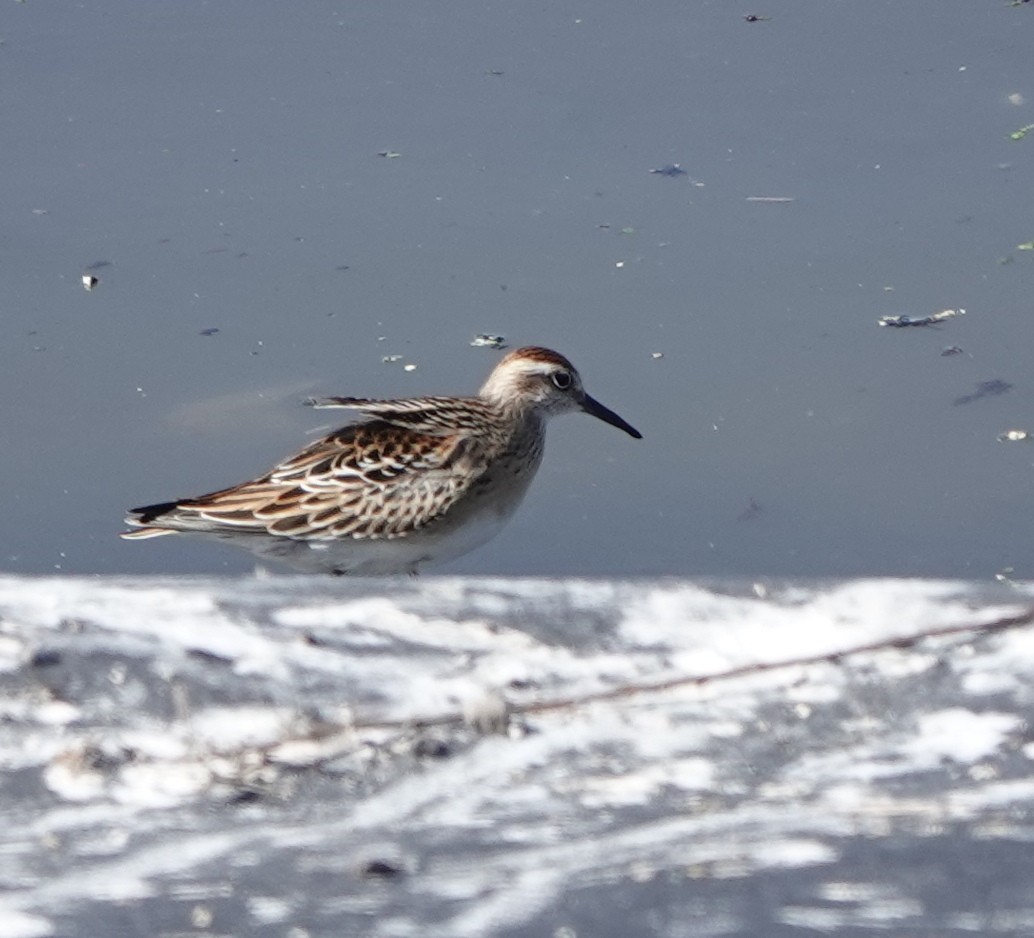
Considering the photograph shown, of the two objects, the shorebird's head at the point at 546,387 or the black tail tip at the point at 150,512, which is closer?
the black tail tip at the point at 150,512

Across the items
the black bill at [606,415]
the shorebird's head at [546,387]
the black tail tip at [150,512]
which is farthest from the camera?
the shorebird's head at [546,387]

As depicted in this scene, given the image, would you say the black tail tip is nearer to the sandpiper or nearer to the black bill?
the sandpiper

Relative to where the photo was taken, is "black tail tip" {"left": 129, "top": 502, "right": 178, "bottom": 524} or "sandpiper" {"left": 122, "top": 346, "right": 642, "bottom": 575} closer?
"black tail tip" {"left": 129, "top": 502, "right": 178, "bottom": 524}

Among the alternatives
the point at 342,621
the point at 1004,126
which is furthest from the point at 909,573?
the point at 342,621

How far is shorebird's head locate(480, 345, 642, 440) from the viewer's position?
7438 mm

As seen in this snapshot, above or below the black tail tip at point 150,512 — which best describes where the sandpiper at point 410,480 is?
below

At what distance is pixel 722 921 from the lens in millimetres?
2234

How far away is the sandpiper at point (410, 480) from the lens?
7.21 meters

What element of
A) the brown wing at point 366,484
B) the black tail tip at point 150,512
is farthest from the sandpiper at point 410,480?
the black tail tip at point 150,512

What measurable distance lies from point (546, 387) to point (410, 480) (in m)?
0.62

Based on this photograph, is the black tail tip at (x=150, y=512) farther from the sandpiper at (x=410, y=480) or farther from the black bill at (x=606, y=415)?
the black bill at (x=606, y=415)

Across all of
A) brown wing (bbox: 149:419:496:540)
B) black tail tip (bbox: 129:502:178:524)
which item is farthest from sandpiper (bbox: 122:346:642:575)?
black tail tip (bbox: 129:502:178:524)

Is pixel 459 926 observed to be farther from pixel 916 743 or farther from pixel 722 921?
pixel 916 743

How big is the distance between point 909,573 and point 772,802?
395 cm
